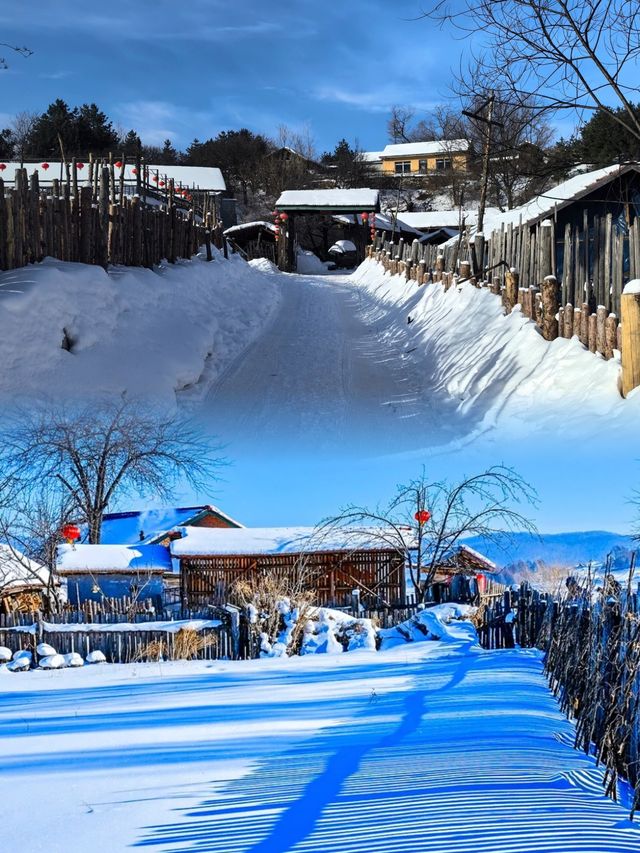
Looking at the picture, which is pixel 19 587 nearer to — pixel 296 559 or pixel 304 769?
pixel 296 559

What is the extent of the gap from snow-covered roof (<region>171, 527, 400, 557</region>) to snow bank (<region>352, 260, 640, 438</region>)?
4.46 metres

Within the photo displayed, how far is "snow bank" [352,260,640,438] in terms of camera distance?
8.62 metres

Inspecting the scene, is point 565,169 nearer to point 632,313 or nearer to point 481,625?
point 632,313

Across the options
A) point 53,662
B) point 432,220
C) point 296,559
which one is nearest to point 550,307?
point 53,662

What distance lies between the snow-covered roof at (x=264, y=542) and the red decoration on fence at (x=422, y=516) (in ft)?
11.0

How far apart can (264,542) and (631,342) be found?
40.5 ft

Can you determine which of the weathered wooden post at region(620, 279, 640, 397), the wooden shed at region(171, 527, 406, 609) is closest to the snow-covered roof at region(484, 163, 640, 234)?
the weathered wooden post at region(620, 279, 640, 397)

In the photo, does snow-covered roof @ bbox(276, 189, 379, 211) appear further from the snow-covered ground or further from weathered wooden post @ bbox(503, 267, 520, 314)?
the snow-covered ground

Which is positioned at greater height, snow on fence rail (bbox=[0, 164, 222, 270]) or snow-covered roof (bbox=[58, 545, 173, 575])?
snow on fence rail (bbox=[0, 164, 222, 270])

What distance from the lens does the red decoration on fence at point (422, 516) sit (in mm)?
14121

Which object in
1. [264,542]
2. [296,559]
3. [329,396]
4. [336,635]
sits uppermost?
[329,396]

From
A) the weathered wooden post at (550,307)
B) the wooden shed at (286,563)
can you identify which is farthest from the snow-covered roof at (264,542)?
the weathered wooden post at (550,307)

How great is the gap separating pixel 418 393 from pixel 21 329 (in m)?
5.14

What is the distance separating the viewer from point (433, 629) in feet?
36.8
